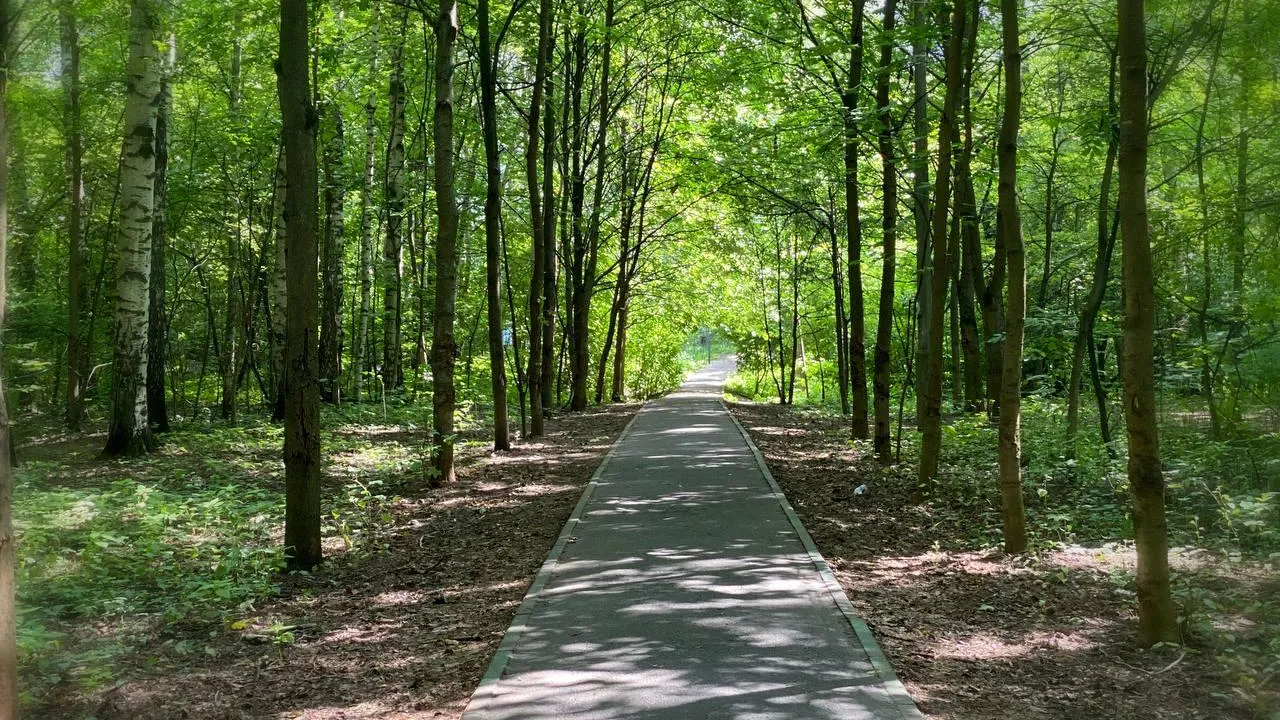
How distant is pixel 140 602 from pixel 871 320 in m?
33.8

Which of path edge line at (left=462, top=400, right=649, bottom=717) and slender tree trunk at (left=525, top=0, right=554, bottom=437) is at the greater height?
slender tree trunk at (left=525, top=0, right=554, bottom=437)

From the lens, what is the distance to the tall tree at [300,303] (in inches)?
283

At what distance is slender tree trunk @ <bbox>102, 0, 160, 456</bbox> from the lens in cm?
1212

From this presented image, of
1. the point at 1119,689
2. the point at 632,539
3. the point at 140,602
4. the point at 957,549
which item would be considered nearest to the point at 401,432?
the point at 632,539

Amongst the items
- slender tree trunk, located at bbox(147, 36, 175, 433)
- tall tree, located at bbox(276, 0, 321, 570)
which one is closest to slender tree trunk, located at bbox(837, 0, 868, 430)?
tall tree, located at bbox(276, 0, 321, 570)

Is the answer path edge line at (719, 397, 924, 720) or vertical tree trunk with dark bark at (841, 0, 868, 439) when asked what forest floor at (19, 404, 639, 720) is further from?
vertical tree trunk with dark bark at (841, 0, 868, 439)

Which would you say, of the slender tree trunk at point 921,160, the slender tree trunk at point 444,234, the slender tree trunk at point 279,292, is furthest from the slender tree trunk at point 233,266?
the slender tree trunk at point 921,160

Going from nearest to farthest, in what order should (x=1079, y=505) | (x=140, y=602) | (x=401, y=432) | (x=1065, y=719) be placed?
(x=1065, y=719), (x=140, y=602), (x=1079, y=505), (x=401, y=432)

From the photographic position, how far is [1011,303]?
25.0 ft

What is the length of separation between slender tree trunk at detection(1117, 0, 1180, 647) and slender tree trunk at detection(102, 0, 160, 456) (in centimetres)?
1257

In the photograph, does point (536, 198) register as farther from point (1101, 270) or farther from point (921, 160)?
point (1101, 270)

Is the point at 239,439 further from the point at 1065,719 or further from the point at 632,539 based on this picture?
the point at 1065,719

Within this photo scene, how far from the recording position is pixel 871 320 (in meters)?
36.7

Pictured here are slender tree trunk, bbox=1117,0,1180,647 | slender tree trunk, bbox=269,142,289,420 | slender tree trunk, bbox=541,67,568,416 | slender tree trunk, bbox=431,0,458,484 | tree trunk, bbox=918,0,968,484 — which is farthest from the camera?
slender tree trunk, bbox=541,67,568,416
